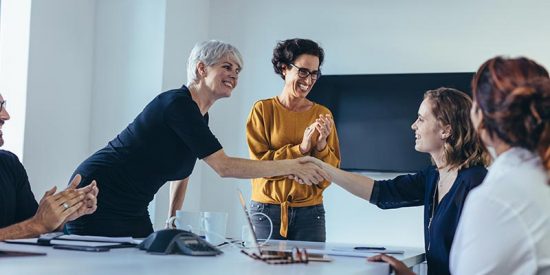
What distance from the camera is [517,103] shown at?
1.12 meters

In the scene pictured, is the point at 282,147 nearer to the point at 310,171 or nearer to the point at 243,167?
the point at 310,171

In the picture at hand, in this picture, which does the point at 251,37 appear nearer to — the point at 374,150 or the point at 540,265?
the point at 374,150

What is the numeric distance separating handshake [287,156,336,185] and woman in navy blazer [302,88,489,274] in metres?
0.09

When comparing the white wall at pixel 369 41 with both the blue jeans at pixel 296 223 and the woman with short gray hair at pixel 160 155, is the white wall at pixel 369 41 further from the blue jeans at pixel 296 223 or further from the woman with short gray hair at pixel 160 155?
the woman with short gray hair at pixel 160 155

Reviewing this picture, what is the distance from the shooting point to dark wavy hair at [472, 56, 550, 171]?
44.1 inches

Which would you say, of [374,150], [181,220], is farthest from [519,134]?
[374,150]

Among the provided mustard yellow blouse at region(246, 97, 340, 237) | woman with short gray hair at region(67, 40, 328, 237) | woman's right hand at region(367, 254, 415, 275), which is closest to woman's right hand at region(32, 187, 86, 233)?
woman with short gray hair at region(67, 40, 328, 237)

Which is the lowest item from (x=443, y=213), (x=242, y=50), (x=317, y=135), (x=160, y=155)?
(x=443, y=213)

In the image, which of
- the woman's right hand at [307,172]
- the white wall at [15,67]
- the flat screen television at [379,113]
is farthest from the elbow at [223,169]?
the flat screen television at [379,113]

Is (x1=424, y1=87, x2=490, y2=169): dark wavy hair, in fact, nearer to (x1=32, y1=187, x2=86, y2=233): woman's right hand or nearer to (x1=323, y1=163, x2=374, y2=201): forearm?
(x1=323, y1=163, x2=374, y2=201): forearm

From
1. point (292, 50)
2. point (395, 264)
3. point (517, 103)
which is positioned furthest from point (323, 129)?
point (517, 103)

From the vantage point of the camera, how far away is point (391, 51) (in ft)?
14.6

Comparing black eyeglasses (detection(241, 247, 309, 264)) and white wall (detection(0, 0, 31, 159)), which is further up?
white wall (detection(0, 0, 31, 159))

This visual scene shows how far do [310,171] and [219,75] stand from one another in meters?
0.48
